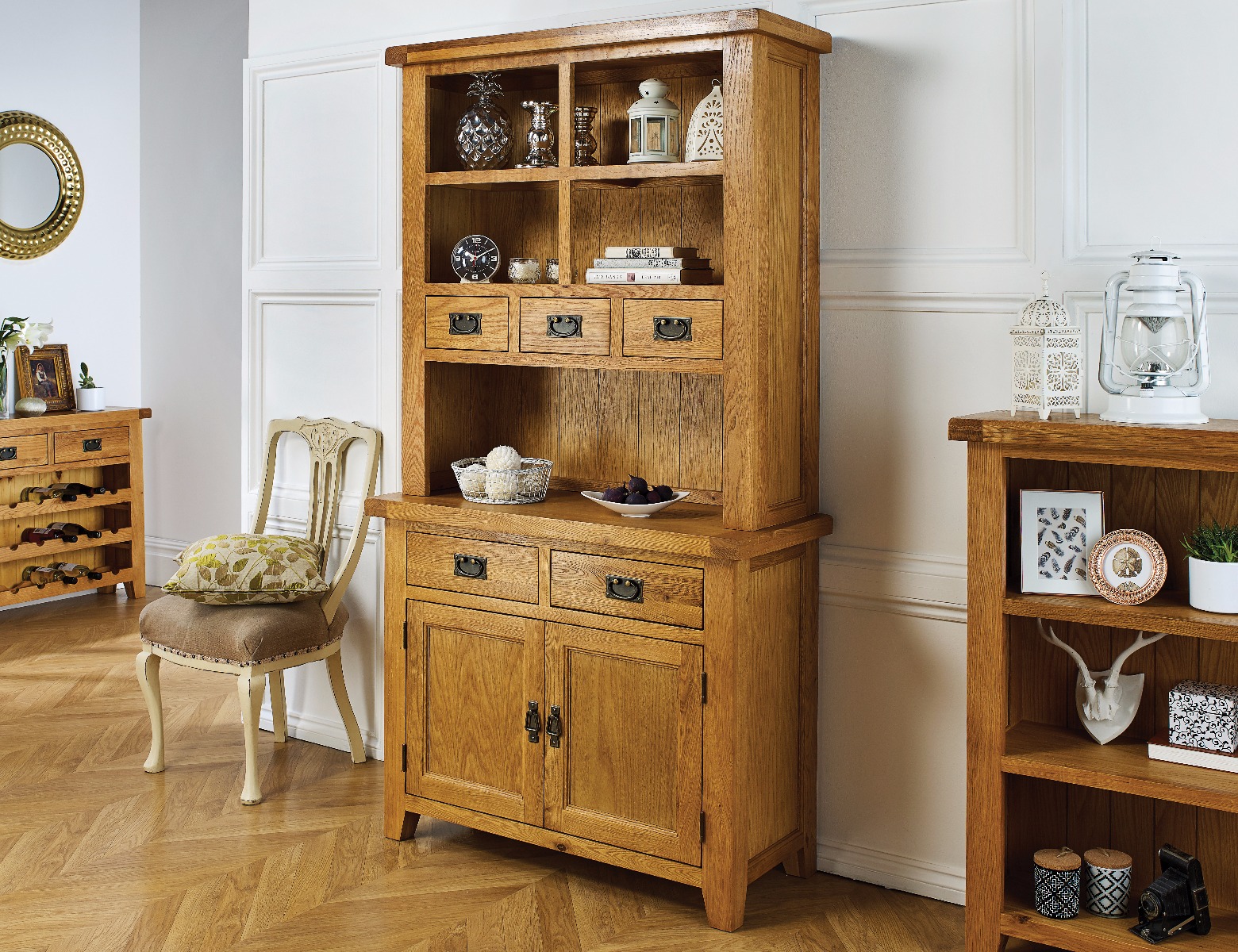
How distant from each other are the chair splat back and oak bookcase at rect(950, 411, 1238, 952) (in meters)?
1.91

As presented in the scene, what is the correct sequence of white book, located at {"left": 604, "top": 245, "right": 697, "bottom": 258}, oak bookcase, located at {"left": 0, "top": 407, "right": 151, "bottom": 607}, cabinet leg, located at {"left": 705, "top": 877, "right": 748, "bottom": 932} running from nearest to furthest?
cabinet leg, located at {"left": 705, "top": 877, "right": 748, "bottom": 932} → white book, located at {"left": 604, "top": 245, "right": 697, "bottom": 258} → oak bookcase, located at {"left": 0, "top": 407, "right": 151, "bottom": 607}

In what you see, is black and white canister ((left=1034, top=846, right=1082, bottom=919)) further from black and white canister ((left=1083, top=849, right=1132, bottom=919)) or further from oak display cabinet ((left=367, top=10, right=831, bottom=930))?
oak display cabinet ((left=367, top=10, right=831, bottom=930))

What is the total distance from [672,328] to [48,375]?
3969mm

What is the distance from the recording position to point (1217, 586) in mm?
2420

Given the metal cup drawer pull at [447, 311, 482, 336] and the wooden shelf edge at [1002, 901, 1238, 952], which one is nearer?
the wooden shelf edge at [1002, 901, 1238, 952]

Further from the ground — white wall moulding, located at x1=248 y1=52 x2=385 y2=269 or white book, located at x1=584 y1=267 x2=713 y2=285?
white wall moulding, located at x1=248 y1=52 x2=385 y2=269

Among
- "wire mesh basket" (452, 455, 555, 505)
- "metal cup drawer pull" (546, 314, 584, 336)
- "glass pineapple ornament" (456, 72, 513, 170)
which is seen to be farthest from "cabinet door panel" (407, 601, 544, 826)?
"glass pineapple ornament" (456, 72, 513, 170)

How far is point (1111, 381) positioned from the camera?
8.45 feet

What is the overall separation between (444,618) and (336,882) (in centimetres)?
69

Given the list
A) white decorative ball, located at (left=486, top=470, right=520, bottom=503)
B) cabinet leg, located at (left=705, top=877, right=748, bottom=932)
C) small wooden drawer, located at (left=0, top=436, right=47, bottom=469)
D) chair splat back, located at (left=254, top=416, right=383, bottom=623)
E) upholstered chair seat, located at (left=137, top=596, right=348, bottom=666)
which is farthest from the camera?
small wooden drawer, located at (left=0, top=436, right=47, bottom=469)

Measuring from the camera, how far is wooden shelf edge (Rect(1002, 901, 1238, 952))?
2506 mm

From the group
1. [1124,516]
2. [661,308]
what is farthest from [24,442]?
[1124,516]

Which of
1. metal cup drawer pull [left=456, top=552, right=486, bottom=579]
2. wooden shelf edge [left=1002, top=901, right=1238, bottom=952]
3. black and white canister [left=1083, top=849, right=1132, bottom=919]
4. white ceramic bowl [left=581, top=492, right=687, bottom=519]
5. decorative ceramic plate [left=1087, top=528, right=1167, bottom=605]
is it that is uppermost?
white ceramic bowl [left=581, top=492, right=687, bottom=519]

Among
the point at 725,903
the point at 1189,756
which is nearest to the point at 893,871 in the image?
the point at 725,903
